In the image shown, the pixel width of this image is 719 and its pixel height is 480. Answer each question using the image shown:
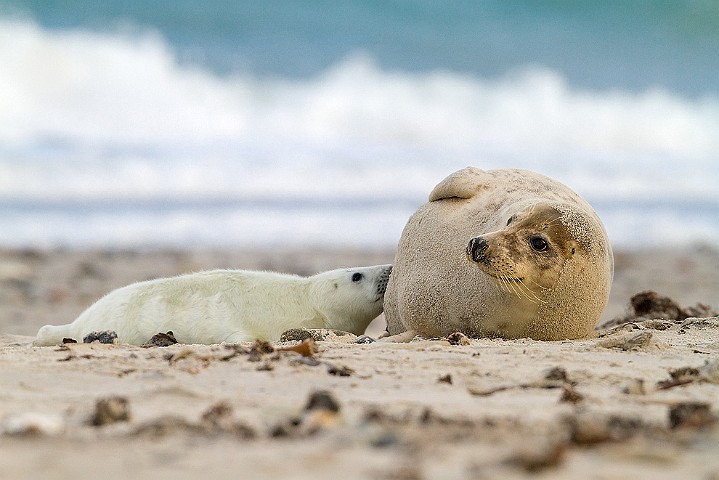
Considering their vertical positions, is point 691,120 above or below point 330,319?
above

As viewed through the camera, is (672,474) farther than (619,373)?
No

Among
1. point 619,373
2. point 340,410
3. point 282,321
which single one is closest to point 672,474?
point 340,410

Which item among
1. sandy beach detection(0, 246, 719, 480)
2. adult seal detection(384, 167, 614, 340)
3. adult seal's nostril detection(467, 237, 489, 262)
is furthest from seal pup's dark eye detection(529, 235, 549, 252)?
sandy beach detection(0, 246, 719, 480)

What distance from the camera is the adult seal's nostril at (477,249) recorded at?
5090mm

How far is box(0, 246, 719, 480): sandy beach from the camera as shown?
2453mm

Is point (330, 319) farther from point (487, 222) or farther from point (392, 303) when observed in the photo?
point (487, 222)

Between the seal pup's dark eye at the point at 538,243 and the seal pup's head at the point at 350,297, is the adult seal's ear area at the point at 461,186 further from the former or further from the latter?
the seal pup's dark eye at the point at 538,243

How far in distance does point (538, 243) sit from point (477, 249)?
15.6 inches

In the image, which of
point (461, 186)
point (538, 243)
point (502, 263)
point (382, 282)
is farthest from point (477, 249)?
point (382, 282)

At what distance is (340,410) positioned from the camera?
304 centimetres

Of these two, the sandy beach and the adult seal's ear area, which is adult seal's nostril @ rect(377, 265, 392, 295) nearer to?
the adult seal's ear area

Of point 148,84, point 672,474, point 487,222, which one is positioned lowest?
point 672,474

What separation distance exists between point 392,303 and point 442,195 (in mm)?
780

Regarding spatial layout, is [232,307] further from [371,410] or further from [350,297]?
[371,410]
